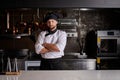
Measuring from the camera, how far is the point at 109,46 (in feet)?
14.4

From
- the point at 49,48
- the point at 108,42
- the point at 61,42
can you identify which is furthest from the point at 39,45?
the point at 108,42

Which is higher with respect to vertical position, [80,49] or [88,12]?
[88,12]

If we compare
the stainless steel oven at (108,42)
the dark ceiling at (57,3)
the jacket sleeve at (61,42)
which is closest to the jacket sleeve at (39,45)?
the jacket sleeve at (61,42)

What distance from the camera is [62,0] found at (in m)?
3.23

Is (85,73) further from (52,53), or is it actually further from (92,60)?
(92,60)

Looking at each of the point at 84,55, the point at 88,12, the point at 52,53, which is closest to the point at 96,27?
the point at 88,12

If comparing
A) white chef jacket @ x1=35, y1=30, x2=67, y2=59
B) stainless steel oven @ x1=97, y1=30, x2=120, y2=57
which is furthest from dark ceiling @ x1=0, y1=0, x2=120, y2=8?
stainless steel oven @ x1=97, y1=30, x2=120, y2=57

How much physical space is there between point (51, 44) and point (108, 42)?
1.45 m

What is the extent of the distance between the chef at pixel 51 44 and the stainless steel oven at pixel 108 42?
1.08 metres

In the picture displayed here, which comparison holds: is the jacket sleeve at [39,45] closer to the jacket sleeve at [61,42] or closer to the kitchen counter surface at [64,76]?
the jacket sleeve at [61,42]

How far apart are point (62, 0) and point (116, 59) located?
68.7 inches

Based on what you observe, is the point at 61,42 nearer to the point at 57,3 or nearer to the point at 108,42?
the point at 57,3

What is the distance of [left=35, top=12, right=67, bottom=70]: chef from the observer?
3.34 metres

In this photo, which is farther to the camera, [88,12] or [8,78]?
[88,12]
